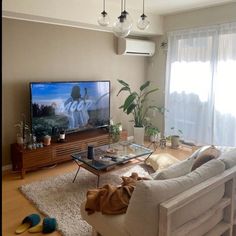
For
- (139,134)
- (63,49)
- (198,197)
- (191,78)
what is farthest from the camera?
(139,134)

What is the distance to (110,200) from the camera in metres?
1.96

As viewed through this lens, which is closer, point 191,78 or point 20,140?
point 20,140

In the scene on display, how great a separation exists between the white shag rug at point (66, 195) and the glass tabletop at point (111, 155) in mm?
352

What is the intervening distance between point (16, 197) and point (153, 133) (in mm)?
2862

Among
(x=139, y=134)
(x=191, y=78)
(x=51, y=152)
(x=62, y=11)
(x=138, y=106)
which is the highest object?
(x=62, y=11)

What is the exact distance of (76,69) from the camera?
4.37m

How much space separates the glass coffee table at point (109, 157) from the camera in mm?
3109

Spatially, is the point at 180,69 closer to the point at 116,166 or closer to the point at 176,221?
the point at 116,166

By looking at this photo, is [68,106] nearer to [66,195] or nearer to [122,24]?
[66,195]

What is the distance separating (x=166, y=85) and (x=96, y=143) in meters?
1.82

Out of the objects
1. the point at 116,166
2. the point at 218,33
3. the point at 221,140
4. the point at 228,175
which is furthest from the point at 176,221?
the point at 218,33

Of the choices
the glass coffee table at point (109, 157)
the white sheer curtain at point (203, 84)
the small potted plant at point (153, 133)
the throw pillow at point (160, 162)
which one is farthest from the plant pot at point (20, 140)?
the white sheer curtain at point (203, 84)

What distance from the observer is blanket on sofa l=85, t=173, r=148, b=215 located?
76.4 inches

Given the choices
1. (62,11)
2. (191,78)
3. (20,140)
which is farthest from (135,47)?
(20,140)
